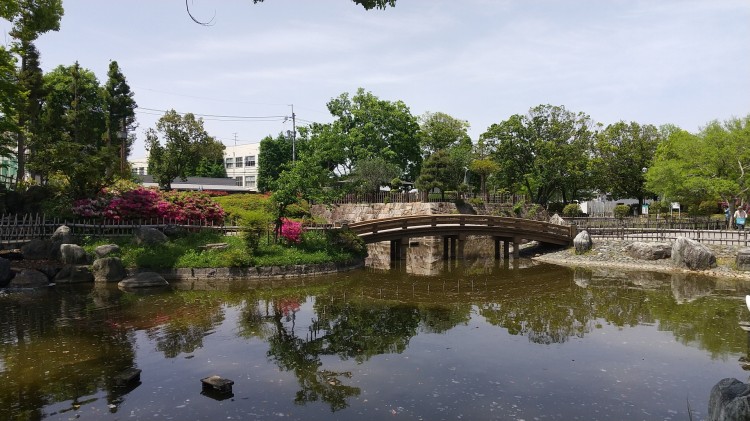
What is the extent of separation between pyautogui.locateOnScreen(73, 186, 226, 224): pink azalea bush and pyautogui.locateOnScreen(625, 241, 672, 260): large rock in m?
24.5

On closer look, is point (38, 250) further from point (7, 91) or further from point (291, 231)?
A: point (291, 231)

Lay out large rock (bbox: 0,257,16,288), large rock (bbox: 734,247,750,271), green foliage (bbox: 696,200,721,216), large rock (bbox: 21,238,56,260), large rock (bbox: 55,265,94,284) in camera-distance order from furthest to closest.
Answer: green foliage (bbox: 696,200,721,216) → large rock (bbox: 734,247,750,271) → large rock (bbox: 21,238,56,260) → large rock (bbox: 55,265,94,284) → large rock (bbox: 0,257,16,288)

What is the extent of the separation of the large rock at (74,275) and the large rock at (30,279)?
0.53 m

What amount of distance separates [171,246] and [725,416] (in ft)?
73.5

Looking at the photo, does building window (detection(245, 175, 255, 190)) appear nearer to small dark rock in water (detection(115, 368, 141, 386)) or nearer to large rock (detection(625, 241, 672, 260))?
large rock (detection(625, 241, 672, 260))

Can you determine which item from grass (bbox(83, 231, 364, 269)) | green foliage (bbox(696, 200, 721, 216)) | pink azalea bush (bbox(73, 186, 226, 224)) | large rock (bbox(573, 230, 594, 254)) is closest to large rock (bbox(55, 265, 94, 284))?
grass (bbox(83, 231, 364, 269))

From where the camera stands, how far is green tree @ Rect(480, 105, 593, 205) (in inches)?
1937

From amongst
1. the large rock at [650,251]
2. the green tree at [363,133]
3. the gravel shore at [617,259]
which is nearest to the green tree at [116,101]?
the green tree at [363,133]

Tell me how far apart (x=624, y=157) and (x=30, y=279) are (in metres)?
52.8

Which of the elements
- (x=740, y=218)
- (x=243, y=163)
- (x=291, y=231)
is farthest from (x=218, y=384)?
→ (x=243, y=163)

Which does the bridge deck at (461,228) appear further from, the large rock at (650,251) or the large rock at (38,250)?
the large rock at (38,250)

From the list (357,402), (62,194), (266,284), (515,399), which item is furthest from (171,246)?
(515,399)

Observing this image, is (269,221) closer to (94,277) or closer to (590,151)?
(94,277)

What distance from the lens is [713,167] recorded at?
111 feet
